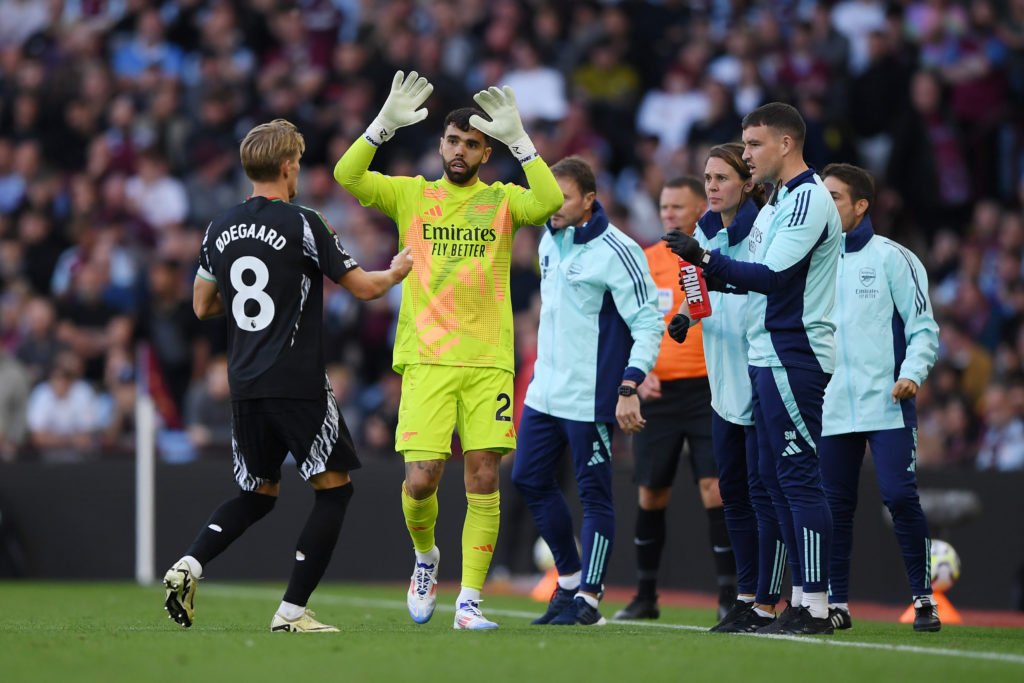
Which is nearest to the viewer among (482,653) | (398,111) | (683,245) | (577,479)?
(482,653)

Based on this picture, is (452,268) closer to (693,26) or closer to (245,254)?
(245,254)

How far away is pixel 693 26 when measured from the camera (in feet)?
57.1

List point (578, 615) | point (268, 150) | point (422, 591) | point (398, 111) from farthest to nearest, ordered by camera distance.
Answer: point (578, 615)
point (422, 591)
point (398, 111)
point (268, 150)

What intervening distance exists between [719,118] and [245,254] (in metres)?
9.16

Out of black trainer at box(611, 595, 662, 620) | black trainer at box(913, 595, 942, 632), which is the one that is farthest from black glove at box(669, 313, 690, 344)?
black trainer at box(611, 595, 662, 620)

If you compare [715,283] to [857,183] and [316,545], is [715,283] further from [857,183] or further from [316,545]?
[316,545]

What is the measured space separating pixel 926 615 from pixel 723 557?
1.45 m

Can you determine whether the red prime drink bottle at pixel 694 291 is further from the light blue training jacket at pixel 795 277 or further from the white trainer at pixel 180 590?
the white trainer at pixel 180 590

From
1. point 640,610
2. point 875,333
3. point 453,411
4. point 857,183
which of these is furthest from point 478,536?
point 857,183

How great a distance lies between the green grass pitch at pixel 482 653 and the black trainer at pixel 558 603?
134 millimetres

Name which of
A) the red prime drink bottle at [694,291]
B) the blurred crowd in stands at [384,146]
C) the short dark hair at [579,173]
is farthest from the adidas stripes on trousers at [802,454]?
the blurred crowd in stands at [384,146]

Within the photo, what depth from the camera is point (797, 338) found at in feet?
23.0

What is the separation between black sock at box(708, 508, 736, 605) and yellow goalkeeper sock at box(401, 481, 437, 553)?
220cm

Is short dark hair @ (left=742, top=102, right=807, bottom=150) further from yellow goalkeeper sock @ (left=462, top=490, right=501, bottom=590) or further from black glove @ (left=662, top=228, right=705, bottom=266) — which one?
yellow goalkeeper sock @ (left=462, top=490, right=501, bottom=590)
